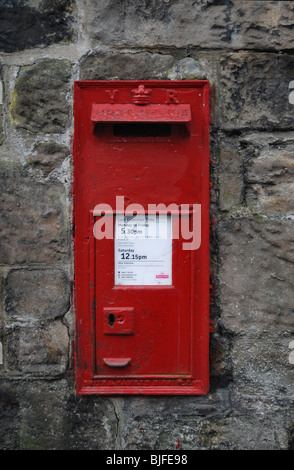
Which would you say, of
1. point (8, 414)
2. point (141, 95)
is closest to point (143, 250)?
point (141, 95)

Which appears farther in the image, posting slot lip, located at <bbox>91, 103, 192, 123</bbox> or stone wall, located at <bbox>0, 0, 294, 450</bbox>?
stone wall, located at <bbox>0, 0, 294, 450</bbox>

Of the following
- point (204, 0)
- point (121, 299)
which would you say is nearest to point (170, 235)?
point (121, 299)

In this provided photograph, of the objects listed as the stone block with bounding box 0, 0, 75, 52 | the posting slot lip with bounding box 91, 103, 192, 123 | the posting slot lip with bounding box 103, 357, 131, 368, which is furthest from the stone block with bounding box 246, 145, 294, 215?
the stone block with bounding box 0, 0, 75, 52

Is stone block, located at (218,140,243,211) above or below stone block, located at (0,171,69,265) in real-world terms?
above

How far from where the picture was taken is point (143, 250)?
132 centimetres

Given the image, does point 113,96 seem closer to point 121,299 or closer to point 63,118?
point 63,118

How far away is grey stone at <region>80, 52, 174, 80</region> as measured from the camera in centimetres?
139

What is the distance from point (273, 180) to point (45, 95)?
32.1 inches

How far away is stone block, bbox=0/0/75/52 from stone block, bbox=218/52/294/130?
1.78 ft

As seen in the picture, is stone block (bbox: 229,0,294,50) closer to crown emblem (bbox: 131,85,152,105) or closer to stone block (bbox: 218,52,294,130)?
stone block (bbox: 218,52,294,130)

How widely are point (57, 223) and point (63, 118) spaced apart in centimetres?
35

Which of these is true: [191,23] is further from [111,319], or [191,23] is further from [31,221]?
[111,319]
